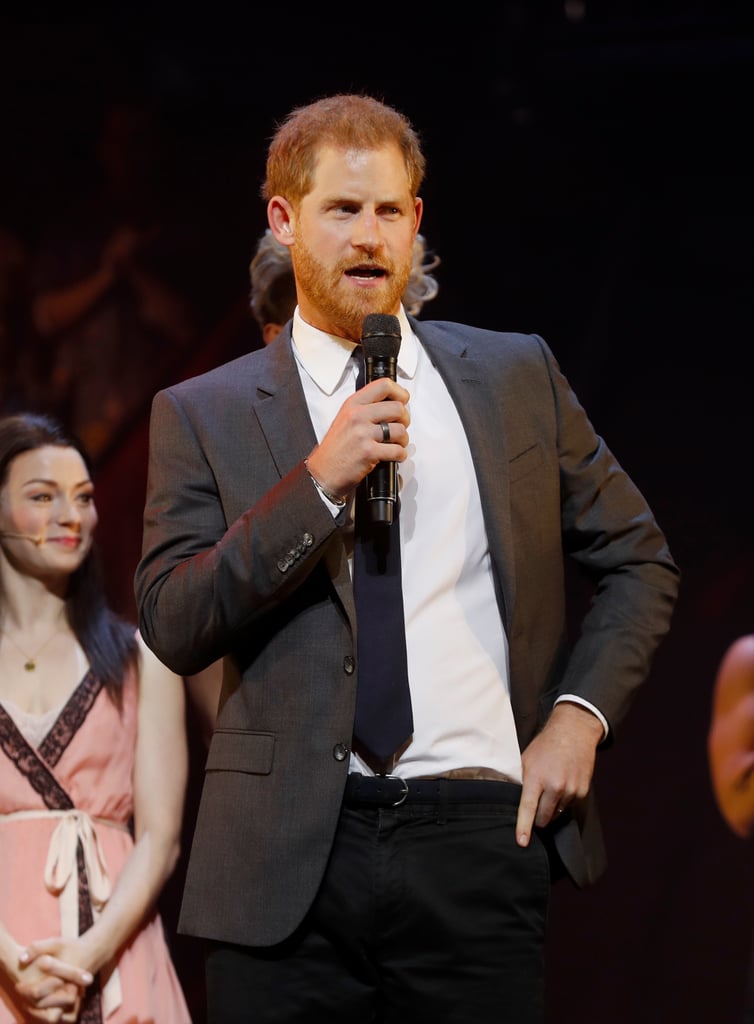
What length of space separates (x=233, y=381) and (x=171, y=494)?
20cm

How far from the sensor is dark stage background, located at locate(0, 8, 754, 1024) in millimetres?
3086

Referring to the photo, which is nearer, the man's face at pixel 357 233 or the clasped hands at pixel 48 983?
the man's face at pixel 357 233

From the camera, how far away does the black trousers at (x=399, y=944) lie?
166 cm

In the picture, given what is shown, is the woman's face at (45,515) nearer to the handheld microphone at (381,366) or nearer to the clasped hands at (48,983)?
the clasped hands at (48,983)

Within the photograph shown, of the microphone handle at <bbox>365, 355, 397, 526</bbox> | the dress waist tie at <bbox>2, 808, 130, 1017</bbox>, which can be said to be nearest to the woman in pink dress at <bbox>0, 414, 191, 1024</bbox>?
the dress waist tie at <bbox>2, 808, 130, 1017</bbox>

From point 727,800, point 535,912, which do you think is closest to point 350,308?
point 535,912

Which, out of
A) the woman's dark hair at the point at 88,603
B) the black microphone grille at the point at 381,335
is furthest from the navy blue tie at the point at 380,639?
the woman's dark hair at the point at 88,603

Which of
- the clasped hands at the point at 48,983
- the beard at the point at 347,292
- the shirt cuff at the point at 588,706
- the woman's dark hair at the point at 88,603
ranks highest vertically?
the beard at the point at 347,292

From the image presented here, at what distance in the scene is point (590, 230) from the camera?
3.18 meters

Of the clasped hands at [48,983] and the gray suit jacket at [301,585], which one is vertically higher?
the gray suit jacket at [301,585]

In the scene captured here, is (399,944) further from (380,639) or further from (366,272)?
(366,272)

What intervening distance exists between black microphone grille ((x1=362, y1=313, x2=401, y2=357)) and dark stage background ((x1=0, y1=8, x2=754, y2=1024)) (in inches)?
59.3

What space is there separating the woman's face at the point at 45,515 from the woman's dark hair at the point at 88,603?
2 cm

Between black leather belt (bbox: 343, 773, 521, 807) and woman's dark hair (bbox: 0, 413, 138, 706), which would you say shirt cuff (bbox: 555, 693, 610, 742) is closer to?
black leather belt (bbox: 343, 773, 521, 807)
